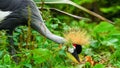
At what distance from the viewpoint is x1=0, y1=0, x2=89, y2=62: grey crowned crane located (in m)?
6.19

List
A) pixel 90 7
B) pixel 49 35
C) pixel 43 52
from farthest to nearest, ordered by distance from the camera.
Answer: pixel 90 7 → pixel 49 35 → pixel 43 52

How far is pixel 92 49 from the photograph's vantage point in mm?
6957

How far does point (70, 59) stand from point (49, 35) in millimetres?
389

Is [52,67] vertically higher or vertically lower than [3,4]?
lower

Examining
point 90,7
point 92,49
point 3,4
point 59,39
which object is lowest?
point 90,7

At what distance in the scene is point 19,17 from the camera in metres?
6.25

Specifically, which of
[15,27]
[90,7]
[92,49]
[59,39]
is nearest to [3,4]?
[15,27]

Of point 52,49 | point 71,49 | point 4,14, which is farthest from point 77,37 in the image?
point 4,14

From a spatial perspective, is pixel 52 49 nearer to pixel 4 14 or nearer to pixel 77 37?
pixel 77 37

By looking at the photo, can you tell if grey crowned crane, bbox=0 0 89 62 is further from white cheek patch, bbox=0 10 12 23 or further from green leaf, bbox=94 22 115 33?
green leaf, bbox=94 22 115 33

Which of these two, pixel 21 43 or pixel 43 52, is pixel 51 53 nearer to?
pixel 43 52

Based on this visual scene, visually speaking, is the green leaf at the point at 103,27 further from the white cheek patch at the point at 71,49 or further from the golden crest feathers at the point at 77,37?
the white cheek patch at the point at 71,49

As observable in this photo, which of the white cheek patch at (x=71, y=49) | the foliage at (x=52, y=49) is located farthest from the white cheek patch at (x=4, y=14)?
the white cheek patch at (x=71, y=49)

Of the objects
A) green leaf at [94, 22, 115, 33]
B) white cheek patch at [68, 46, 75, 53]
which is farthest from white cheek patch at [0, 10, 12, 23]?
green leaf at [94, 22, 115, 33]
